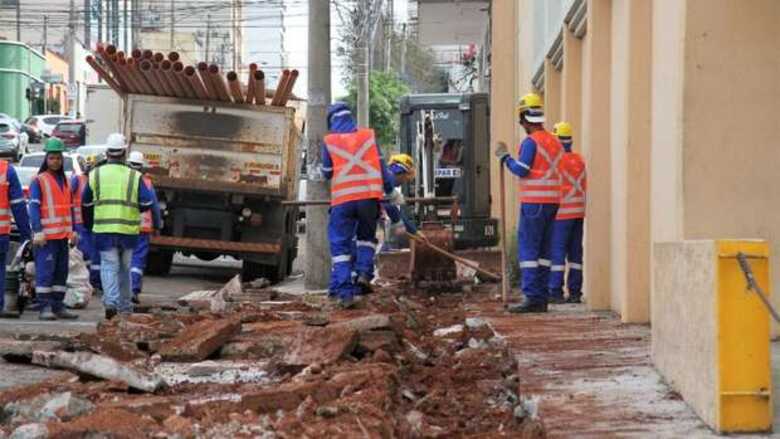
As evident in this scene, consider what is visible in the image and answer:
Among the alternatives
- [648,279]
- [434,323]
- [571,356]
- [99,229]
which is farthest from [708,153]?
[99,229]

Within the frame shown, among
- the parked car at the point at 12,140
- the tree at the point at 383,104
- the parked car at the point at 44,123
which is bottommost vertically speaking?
the parked car at the point at 12,140

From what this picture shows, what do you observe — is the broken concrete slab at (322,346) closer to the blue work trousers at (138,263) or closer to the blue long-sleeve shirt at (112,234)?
the blue long-sleeve shirt at (112,234)

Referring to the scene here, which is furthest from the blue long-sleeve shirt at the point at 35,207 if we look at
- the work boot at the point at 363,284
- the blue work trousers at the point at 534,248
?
the blue work trousers at the point at 534,248

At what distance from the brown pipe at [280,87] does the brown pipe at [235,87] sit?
471 millimetres

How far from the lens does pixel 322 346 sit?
29.5 ft

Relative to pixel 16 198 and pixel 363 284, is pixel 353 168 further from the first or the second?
pixel 16 198

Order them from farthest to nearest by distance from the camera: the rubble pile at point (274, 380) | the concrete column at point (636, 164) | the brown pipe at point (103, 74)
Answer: the brown pipe at point (103, 74)
the concrete column at point (636, 164)
the rubble pile at point (274, 380)

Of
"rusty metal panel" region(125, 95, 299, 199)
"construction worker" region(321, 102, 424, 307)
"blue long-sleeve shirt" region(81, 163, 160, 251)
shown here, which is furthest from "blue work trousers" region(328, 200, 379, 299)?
"rusty metal panel" region(125, 95, 299, 199)

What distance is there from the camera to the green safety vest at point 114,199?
12.8 meters

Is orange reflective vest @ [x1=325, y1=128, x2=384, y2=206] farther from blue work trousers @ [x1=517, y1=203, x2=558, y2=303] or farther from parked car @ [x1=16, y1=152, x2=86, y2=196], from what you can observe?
parked car @ [x1=16, y1=152, x2=86, y2=196]

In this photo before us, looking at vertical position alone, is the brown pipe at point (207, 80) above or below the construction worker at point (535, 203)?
above

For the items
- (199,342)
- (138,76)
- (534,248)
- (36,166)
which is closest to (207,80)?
→ (138,76)

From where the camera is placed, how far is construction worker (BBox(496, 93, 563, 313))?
12.3 meters

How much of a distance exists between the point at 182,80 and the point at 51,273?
593 cm
